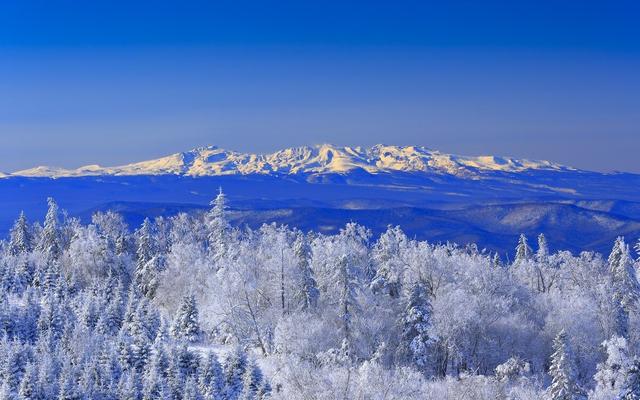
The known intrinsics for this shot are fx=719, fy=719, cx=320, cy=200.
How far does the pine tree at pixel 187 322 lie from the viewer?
76438 mm

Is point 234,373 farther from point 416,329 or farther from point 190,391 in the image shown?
point 416,329

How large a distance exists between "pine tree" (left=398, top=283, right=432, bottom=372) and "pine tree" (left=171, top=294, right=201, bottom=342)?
23.3m

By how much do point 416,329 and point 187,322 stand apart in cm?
2551

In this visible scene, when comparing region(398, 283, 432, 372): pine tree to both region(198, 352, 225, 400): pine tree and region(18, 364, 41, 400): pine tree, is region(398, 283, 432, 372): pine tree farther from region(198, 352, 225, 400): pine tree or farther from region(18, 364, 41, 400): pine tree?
region(18, 364, 41, 400): pine tree

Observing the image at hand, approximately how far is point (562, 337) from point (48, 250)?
84.0 meters

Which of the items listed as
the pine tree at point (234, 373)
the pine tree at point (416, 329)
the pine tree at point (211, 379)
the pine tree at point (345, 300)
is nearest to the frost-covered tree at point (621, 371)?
the pine tree at point (416, 329)

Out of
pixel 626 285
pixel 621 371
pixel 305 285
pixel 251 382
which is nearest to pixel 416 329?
pixel 305 285

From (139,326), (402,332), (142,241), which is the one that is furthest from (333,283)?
(142,241)

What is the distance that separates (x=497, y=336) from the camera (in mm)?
71625

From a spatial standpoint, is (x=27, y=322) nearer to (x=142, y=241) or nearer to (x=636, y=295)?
(x=142, y=241)

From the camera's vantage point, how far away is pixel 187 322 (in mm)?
77000

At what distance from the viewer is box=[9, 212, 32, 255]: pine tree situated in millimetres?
116875

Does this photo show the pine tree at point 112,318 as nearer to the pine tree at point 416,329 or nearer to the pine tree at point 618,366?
the pine tree at point 416,329

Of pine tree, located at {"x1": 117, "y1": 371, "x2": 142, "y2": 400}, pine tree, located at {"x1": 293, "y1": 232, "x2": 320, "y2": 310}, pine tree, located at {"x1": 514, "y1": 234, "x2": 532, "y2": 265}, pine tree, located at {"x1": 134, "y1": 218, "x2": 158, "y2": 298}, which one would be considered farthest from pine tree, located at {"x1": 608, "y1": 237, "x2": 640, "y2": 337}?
pine tree, located at {"x1": 134, "y1": 218, "x2": 158, "y2": 298}
